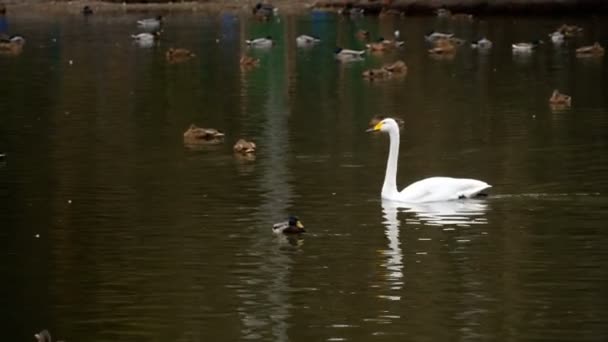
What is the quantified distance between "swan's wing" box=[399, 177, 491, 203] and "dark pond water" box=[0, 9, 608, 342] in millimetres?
166

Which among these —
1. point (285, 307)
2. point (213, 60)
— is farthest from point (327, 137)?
point (213, 60)

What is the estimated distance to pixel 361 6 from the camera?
84188 mm

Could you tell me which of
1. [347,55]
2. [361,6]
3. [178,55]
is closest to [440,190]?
[178,55]

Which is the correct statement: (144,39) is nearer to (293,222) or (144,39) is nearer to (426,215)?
(426,215)

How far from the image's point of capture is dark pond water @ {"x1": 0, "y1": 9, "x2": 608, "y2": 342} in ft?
51.9

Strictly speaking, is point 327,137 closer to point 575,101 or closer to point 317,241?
point 575,101

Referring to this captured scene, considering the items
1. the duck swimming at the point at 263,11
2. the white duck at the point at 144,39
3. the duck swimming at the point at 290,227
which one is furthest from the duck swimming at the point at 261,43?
the duck swimming at the point at 290,227

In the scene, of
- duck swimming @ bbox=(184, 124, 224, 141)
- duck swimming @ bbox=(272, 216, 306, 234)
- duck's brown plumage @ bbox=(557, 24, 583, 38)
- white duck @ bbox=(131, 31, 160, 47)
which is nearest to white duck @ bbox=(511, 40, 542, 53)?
duck's brown plumage @ bbox=(557, 24, 583, 38)

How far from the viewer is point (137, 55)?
5750 cm

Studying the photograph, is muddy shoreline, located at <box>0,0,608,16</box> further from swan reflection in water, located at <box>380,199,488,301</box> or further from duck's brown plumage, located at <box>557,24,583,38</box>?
swan reflection in water, located at <box>380,199,488,301</box>

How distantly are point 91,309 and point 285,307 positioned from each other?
178 centimetres

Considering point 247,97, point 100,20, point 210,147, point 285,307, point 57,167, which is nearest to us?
point 285,307

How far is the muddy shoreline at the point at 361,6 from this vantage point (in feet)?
245

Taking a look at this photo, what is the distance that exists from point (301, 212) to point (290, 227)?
7.15 ft
